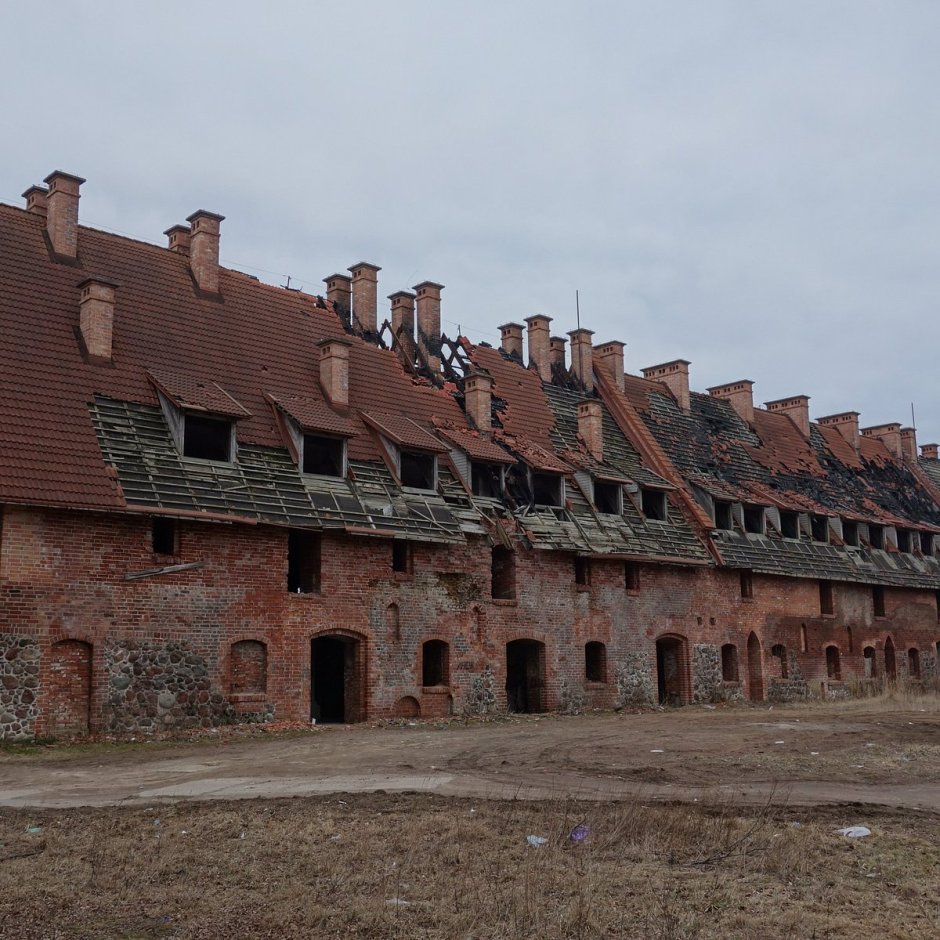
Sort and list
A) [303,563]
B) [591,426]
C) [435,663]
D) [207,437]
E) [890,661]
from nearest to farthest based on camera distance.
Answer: [207,437] → [303,563] → [435,663] → [591,426] → [890,661]

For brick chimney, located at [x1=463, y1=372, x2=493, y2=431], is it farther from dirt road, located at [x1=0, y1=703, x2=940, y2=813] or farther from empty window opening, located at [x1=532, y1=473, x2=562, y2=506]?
dirt road, located at [x1=0, y1=703, x2=940, y2=813]

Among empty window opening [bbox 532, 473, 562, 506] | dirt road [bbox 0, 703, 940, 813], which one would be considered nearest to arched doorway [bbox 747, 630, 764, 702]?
empty window opening [bbox 532, 473, 562, 506]

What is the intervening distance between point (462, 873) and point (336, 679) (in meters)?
15.5

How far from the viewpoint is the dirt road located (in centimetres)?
1241

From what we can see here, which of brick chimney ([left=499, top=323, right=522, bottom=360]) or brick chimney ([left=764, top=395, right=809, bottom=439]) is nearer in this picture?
brick chimney ([left=499, top=323, right=522, bottom=360])

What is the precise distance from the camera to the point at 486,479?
86.7 ft

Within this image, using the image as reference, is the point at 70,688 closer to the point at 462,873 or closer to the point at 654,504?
the point at 462,873

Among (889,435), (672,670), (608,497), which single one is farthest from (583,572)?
(889,435)

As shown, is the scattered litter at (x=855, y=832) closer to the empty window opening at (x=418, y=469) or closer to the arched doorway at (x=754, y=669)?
the empty window opening at (x=418, y=469)

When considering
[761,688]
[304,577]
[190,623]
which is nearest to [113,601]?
[190,623]

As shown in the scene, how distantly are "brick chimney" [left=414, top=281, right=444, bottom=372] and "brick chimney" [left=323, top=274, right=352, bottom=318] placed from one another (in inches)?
78.1

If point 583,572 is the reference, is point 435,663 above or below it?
below

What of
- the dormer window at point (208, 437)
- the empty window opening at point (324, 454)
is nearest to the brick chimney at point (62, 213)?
the dormer window at point (208, 437)

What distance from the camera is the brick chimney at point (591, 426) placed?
99.8 feet
